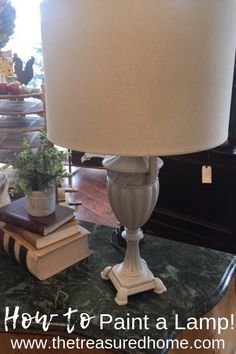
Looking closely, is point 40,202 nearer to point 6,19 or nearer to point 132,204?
point 132,204

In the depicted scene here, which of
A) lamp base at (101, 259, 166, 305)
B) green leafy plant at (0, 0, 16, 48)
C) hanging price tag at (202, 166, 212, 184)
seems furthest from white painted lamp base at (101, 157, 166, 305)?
green leafy plant at (0, 0, 16, 48)

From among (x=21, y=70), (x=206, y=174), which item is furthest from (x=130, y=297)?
(x=21, y=70)

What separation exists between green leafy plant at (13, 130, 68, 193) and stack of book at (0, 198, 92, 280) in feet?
0.29

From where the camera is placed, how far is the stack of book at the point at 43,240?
91 cm

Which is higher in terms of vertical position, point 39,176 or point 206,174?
point 39,176

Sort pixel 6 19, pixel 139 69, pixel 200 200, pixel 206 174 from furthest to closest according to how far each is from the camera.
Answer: pixel 6 19
pixel 200 200
pixel 206 174
pixel 139 69

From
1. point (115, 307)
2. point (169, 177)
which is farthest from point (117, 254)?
point (169, 177)

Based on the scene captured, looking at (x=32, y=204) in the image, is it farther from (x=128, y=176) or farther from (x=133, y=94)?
(x=133, y=94)

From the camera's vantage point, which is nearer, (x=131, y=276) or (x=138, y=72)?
(x=138, y=72)

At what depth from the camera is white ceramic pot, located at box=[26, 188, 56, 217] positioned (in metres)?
0.94

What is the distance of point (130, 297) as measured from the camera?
33.5 inches

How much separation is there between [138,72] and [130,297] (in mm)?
583

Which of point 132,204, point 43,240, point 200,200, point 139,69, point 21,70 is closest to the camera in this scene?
point 139,69

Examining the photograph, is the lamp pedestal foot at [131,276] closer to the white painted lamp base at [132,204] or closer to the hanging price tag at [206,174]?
the white painted lamp base at [132,204]
